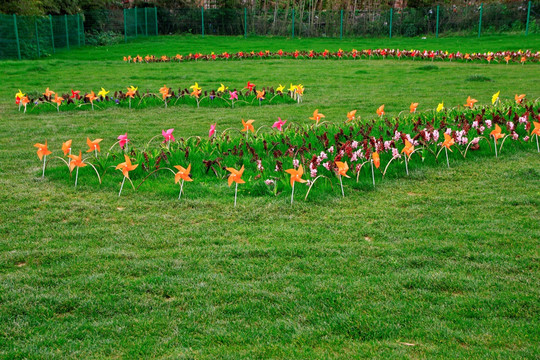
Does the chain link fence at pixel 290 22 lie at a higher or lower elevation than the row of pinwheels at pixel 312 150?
higher

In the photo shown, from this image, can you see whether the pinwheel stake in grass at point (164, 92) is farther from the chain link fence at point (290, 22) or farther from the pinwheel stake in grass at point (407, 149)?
the chain link fence at point (290, 22)

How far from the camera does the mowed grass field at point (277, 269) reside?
291 centimetres

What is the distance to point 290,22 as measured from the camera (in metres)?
34.3

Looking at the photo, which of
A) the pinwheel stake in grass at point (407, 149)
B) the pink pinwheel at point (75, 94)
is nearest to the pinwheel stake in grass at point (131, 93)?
the pink pinwheel at point (75, 94)

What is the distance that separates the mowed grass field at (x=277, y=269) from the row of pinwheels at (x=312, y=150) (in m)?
0.27

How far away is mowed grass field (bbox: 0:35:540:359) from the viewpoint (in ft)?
9.56

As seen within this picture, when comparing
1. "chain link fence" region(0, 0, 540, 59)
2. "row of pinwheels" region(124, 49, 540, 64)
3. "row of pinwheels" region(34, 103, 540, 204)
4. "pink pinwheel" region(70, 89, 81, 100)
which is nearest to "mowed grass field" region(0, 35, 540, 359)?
"row of pinwheels" region(34, 103, 540, 204)

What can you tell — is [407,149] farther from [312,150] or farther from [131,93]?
[131,93]

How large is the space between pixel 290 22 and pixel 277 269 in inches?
1272

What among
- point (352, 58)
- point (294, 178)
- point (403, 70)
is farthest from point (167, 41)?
point (294, 178)

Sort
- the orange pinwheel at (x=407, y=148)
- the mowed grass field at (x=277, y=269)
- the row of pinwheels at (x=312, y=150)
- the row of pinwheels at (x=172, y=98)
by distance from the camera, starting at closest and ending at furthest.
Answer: the mowed grass field at (x=277, y=269)
the row of pinwheels at (x=312, y=150)
the orange pinwheel at (x=407, y=148)
the row of pinwheels at (x=172, y=98)

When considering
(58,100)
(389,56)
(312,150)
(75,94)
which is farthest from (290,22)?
(312,150)

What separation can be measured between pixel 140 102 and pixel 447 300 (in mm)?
8404

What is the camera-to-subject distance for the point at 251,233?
438 cm
